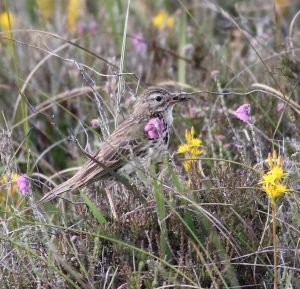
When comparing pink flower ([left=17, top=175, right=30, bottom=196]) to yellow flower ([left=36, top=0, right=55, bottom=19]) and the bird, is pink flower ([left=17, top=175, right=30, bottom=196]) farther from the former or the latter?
yellow flower ([left=36, top=0, right=55, bottom=19])

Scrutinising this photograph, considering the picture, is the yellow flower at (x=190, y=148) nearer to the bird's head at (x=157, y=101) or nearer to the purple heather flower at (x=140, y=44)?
the bird's head at (x=157, y=101)

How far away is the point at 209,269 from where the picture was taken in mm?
3543

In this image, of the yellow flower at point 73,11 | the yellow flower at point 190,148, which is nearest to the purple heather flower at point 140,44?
the yellow flower at point 73,11

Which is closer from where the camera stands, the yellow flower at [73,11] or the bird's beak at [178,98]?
the bird's beak at [178,98]

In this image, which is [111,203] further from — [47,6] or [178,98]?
[47,6]

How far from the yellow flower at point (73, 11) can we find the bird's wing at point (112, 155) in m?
3.09

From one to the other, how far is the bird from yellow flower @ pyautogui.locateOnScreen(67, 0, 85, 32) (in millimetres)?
2846

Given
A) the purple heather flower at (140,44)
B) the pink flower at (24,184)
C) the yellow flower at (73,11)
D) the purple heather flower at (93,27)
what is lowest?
the pink flower at (24,184)

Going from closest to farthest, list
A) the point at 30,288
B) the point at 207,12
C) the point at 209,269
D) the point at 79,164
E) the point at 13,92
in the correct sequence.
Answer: the point at 209,269, the point at 30,288, the point at 79,164, the point at 13,92, the point at 207,12

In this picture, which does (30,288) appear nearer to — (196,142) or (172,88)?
(196,142)

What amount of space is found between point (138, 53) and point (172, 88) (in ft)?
2.85

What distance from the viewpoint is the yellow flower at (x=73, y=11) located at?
7.94m

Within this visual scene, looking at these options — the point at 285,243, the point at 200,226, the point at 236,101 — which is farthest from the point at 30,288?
the point at 236,101

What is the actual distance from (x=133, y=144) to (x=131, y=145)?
2 cm
